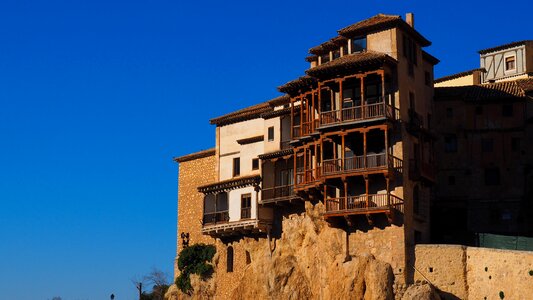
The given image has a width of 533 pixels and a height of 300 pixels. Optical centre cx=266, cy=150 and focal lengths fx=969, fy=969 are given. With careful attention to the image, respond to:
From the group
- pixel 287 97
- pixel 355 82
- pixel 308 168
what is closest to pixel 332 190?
pixel 308 168

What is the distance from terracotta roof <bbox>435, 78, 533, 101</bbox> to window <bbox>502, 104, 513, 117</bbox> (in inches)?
23.2

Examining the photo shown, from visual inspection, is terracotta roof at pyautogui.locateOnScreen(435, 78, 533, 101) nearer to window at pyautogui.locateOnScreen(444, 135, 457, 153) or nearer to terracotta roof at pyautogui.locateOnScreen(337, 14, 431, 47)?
window at pyautogui.locateOnScreen(444, 135, 457, 153)

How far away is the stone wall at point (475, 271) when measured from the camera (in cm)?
5106

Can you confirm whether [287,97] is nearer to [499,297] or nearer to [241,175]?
[241,175]

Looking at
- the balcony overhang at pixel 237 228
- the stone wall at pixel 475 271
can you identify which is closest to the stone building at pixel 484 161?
the stone wall at pixel 475 271

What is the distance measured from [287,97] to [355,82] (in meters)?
9.45

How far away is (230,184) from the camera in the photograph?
223ft

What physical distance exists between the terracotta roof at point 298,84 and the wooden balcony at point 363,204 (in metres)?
8.28

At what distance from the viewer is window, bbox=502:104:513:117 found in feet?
212

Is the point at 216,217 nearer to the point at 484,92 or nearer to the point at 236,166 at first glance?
the point at 236,166

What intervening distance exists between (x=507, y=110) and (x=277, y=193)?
16306mm

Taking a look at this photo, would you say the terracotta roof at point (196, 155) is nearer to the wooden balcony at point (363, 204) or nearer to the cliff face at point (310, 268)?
the cliff face at point (310, 268)

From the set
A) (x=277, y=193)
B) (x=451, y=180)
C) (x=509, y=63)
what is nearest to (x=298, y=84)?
(x=277, y=193)

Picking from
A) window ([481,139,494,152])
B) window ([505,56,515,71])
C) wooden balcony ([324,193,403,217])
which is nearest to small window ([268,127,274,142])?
wooden balcony ([324,193,403,217])
